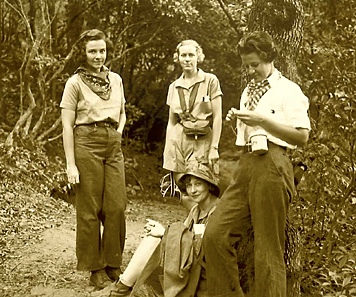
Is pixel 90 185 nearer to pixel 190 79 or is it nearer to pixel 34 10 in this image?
pixel 190 79

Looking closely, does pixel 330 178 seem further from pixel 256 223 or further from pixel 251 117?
pixel 251 117

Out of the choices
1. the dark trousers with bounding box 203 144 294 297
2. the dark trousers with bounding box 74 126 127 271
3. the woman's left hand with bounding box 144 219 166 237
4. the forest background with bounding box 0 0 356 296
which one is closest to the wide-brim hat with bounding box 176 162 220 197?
the woman's left hand with bounding box 144 219 166 237

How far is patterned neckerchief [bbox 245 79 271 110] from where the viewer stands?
14.1ft

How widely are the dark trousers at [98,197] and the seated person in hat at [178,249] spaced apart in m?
0.62

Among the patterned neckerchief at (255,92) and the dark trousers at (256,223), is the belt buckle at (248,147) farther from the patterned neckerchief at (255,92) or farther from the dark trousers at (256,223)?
the patterned neckerchief at (255,92)

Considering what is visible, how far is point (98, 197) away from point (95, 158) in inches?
13.3

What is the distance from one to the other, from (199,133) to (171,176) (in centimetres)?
54

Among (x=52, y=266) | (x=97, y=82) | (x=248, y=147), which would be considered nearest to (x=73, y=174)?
(x=97, y=82)

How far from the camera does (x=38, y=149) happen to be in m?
11.6

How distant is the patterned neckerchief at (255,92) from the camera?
169 inches

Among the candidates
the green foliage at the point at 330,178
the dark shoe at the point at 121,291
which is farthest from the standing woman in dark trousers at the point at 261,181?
the green foliage at the point at 330,178

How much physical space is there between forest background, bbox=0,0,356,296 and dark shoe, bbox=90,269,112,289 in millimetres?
1410

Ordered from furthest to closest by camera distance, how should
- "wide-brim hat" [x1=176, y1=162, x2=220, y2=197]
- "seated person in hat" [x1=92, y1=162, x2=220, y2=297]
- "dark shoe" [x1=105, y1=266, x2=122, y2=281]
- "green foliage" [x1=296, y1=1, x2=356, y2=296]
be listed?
"dark shoe" [x1=105, y1=266, x2=122, y2=281] < "green foliage" [x1=296, y1=1, x2=356, y2=296] < "wide-brim hat" [x1=176, y1=162, x2=220, y2=197] < "seated person in hat" [x1=92, y1=162, x2=220, y2=297]

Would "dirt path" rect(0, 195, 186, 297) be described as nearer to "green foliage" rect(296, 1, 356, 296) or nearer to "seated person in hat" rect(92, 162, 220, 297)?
"seated person in hat" rect(92, 162, 220, 297)
